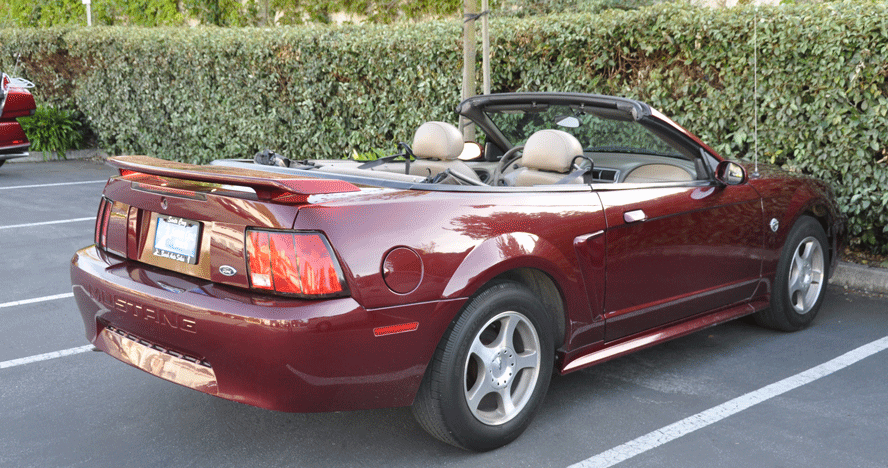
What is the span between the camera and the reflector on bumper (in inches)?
118

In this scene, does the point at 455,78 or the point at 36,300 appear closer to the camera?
the point at 36,300

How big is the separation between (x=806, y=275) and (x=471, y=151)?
2099mm

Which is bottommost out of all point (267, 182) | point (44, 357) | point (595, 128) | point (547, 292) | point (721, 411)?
point (721, 411)

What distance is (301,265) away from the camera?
2.85 meters

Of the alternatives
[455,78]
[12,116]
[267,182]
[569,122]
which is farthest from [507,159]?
[12,116]

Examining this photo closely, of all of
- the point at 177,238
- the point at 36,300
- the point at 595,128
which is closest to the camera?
the point at 177,238

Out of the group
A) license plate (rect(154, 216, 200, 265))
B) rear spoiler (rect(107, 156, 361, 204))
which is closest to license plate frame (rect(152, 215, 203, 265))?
license plate (rect(154, 216, 200, 265))

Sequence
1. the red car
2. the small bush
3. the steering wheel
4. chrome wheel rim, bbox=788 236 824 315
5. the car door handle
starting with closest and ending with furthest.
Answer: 1. the car door handle
2. the steering wheel
3. chrome wheel rim, bbox=788 236 824 315
4. the red car
5. the small bush

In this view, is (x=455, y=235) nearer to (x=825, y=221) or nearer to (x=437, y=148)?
(x=437, y=148)

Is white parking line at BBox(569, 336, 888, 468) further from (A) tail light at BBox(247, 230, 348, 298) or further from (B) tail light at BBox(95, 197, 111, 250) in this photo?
(B) tail light at BBox(95, 197, 111, 250)

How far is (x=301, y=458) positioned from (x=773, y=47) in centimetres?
477

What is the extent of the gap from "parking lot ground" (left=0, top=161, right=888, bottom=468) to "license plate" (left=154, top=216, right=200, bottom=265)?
0.80 metres

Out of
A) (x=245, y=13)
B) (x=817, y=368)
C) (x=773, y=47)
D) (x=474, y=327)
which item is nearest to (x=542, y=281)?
(x=474, y=327)

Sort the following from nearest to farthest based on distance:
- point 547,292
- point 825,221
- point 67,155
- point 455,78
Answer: point 547,292 < point 825,221 < point 455,78 < point 67,155
